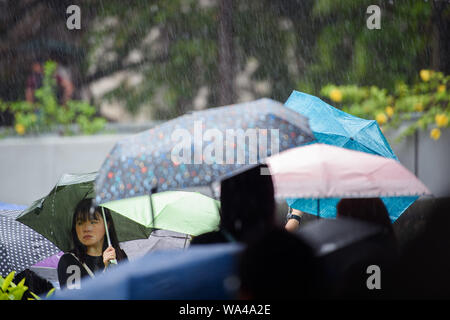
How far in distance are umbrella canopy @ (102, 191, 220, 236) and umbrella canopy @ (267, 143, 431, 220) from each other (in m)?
1.46

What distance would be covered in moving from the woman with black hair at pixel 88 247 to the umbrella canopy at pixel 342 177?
1835 millimetres

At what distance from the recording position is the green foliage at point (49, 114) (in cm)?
814

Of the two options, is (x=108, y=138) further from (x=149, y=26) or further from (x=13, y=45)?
(x=13, y=45)

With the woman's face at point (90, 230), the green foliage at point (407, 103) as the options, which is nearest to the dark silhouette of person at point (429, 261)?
the green foliage at point (407, 103)

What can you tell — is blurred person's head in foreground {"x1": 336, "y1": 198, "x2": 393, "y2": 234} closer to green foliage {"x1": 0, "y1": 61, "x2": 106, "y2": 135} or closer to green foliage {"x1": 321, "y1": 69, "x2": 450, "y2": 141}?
green foliage {"x1": 321, "y1": 69, "x2": 450, "y2": 141}

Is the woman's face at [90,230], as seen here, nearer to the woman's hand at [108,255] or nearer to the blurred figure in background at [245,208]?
the woman's hand at [108,255]

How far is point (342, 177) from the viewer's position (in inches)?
104

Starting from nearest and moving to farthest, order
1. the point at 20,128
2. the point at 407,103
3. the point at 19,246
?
the point at 19,246
the point at 407,103
the point at 20,128

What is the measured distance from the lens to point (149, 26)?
30.2ft

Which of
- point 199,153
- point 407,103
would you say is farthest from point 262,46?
point 199,153

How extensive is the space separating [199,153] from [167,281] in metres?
0.73

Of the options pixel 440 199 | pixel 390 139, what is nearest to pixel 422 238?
pixel 440 199

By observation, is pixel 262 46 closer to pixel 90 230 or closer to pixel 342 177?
pixel 90 230

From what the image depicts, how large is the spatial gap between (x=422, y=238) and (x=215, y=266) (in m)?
4.40
